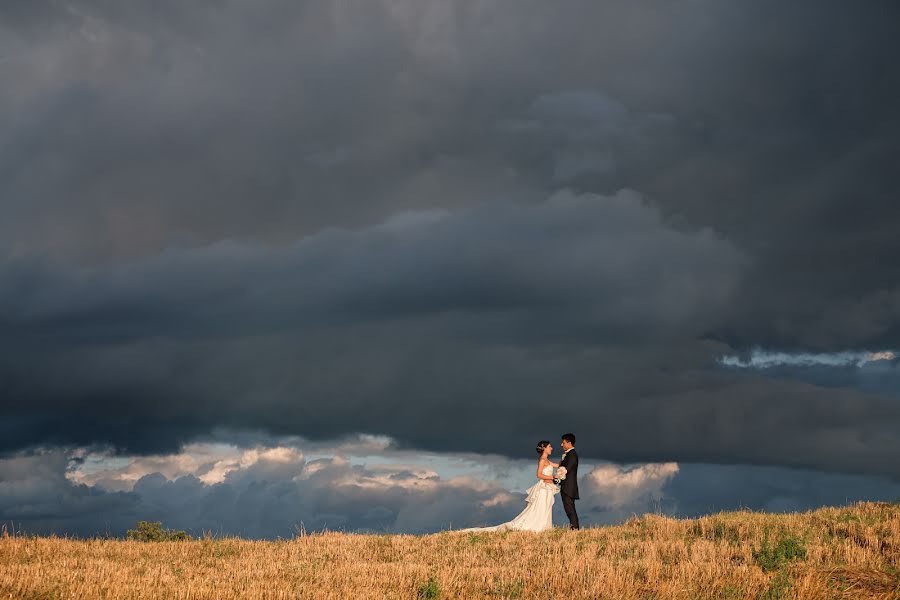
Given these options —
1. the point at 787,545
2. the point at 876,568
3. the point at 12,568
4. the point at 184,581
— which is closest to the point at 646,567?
the point at 787,545

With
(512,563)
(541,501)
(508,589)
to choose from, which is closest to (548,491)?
(541,501)

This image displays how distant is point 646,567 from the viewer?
21.5 m

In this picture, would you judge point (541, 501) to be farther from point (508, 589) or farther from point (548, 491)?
point (508, 589)

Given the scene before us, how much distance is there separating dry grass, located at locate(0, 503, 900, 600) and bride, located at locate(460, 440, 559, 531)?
289 cm

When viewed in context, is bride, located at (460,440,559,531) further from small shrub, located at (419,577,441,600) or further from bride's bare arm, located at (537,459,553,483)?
small shrub, located at (419,577,441,600)

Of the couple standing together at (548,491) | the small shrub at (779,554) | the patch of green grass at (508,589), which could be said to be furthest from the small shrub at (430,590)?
the couple standing together at (548,491)

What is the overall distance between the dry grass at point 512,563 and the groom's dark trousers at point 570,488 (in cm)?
194

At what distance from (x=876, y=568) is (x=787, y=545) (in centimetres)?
211

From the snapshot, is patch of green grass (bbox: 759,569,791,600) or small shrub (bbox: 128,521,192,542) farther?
small shrub (bbox: 128,521,192,542)

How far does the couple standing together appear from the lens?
33250 mm

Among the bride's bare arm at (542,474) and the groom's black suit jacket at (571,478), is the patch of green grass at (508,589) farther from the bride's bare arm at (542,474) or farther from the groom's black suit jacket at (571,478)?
the bride's bare arm at (542,474)

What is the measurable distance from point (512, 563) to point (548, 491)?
37.0 feet

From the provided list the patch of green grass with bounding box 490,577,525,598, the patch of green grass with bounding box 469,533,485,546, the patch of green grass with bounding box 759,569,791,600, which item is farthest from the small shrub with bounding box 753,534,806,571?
the patch of green grass with bounding box 469,533,485,546

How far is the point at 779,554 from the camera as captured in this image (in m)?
22.2
